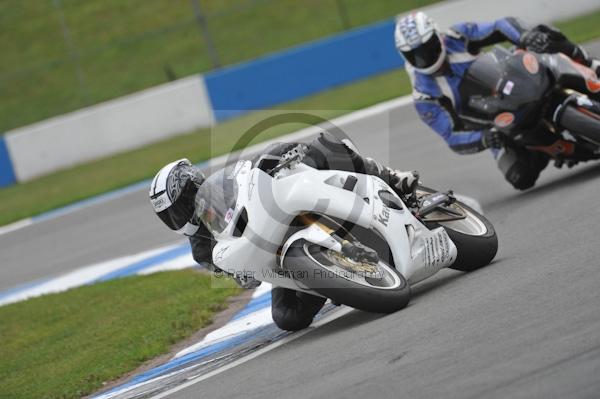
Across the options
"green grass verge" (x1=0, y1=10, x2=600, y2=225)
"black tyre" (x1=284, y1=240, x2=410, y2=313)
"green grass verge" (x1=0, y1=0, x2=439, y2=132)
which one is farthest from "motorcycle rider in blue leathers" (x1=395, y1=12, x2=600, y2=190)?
"green grass verge" (x1=0, y1=0, x2=439, y2=132)

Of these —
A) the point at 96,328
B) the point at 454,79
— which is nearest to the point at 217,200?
the point at 96,328

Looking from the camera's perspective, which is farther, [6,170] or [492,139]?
[6,170]

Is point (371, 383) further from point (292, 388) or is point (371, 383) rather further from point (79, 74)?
point (79, 74)

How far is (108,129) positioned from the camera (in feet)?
66.7

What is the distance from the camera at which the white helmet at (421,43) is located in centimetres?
934

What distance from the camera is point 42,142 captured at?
20.2 m

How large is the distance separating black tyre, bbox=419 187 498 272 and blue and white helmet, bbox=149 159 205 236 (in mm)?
1465

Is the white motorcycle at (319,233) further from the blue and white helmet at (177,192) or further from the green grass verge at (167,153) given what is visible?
the green grass verge at (167,153)

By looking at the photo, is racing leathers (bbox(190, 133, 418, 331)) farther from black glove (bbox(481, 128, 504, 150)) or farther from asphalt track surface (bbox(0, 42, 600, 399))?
black glove (bbox(481, 128, 504, 150))

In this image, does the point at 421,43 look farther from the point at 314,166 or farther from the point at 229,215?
the point at 229,215

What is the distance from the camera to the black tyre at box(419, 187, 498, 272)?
22.7 ft

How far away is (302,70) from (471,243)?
14.2 metres

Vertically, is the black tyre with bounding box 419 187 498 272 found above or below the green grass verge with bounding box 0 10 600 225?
above

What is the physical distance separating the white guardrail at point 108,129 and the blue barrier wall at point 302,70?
439 mm
